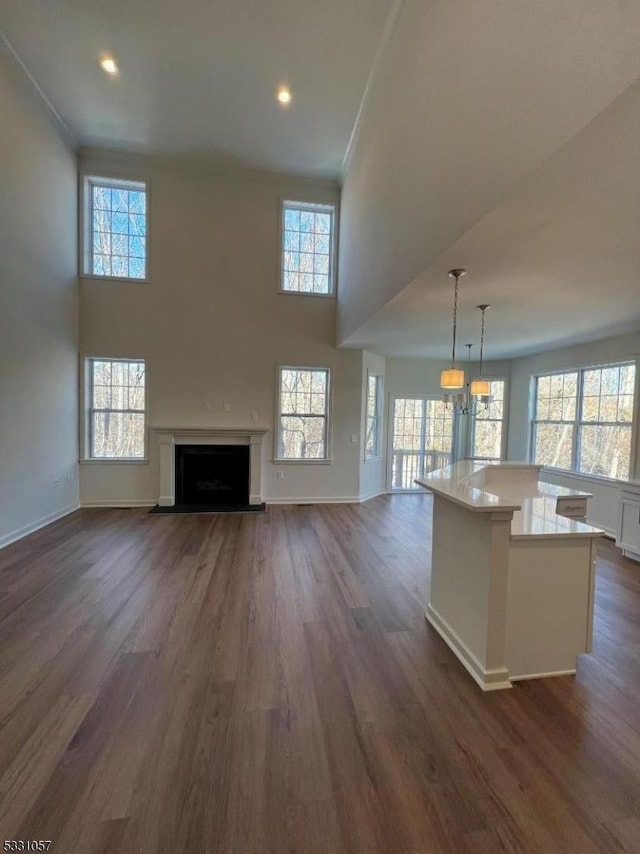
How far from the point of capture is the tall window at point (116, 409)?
18.7 ft

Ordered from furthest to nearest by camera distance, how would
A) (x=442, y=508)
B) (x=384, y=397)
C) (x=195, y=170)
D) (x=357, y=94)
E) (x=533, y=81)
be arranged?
1. (x=384, y=397)
2. (x=195, y=170)
3. (x=357, y=94)
4. (x=442, y=508)
5. (x=533, y=81)

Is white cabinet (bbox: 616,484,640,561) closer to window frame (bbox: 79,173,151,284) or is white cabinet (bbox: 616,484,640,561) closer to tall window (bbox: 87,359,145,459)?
tall window (bbox: 87,359,145,459)

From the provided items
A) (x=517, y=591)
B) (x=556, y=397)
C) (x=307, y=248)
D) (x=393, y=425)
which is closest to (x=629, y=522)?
(x=556, y=397)

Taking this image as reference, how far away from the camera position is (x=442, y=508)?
8.38 ft

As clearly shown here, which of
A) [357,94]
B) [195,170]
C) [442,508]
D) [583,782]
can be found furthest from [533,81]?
[195,170]

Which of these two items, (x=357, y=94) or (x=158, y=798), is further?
(x=357, y=94)

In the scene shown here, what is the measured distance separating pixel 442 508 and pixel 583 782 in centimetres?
141

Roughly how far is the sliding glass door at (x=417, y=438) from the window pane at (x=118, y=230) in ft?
16.7

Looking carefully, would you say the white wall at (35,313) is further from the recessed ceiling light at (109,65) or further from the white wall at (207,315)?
the recessed ceiling light at (109,65)

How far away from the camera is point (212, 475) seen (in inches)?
233

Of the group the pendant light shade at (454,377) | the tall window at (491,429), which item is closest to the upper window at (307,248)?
the pendant light shade at (454,377)

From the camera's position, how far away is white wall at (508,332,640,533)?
4.63m

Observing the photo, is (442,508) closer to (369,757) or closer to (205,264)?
(369,757)

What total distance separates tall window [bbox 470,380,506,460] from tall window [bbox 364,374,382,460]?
1955 mm
